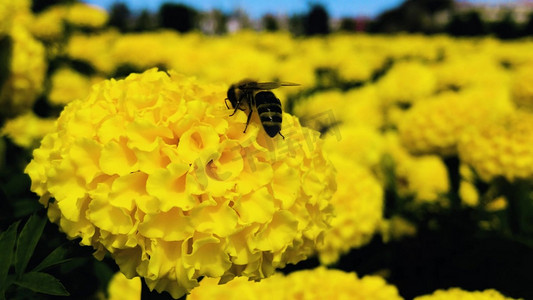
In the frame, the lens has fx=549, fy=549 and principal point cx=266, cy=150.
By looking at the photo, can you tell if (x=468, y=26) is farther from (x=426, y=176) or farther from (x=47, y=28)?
(x=426, y=176)

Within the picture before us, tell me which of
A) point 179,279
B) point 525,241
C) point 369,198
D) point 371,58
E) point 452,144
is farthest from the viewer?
point 371,58

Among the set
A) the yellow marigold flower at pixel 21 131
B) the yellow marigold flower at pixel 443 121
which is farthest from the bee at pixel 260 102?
the yellow marigold flower at pixel 443 121

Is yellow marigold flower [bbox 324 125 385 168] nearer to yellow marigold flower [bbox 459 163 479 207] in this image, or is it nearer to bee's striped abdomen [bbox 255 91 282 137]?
yellow marigold flower [bbox 459 163 479 207]

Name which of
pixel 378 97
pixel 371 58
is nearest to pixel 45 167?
pixel 378 97

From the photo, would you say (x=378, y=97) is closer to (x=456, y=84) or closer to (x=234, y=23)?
(x=456, y=84)

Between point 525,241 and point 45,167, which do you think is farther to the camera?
point 525,241

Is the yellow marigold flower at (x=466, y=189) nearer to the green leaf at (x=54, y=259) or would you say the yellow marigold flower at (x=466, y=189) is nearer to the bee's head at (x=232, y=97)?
the bee's head at (x=232, y=97)

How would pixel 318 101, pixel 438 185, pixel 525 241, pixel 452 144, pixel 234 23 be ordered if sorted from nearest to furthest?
pixel 525 241
pixel 452 144
pixel 438 185
pixel 318 101
pixel 234 23

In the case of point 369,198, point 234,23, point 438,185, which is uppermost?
point 369,198

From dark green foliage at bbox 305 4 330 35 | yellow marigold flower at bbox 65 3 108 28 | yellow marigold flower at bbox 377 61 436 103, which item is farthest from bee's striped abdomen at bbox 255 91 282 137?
dark green foliage at bbox 305 4 330 35
